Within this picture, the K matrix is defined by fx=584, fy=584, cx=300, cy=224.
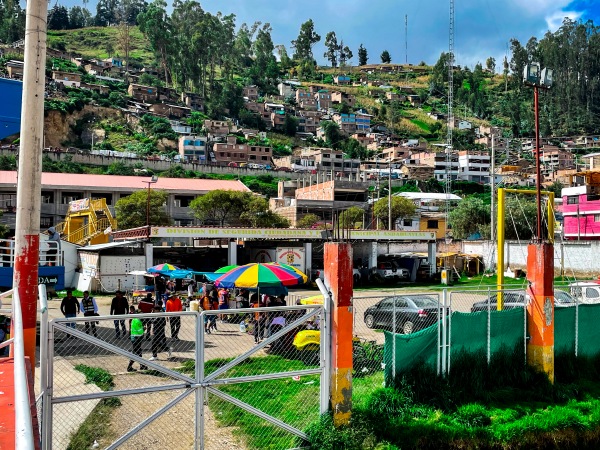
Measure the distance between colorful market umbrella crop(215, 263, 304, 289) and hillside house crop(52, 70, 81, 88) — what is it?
113 metres

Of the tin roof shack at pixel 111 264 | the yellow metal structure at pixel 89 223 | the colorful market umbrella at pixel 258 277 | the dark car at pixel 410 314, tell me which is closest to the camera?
the colorful market umbrella at pixel 258 277

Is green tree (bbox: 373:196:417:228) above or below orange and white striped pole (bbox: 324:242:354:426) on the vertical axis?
above

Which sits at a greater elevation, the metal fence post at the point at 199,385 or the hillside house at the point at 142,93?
the hillside house at the point at 142,93

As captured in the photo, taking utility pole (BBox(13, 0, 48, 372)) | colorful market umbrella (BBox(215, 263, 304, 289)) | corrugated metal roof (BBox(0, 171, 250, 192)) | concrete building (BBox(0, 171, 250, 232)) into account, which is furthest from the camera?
corrugated metal roof (BBox(0, 171, 250, 192))

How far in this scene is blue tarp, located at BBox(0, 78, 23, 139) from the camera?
32.2ft

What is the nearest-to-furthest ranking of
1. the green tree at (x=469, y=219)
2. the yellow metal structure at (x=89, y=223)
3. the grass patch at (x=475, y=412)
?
the grass patch at (x=475, y=412), the yellow metal structure at (x=89, y=223), the green tree at (x=469, y=219)

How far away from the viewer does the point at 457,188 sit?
4542 inches

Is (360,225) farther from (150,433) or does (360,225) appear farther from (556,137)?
(556,137)

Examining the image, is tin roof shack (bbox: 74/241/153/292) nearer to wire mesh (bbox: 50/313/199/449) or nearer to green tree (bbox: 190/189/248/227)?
wire mesh (bbox: 50/313/199/449)

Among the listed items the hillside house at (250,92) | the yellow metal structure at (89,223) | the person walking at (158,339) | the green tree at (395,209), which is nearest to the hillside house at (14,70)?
the hillside house at (250,92)

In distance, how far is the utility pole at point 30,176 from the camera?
23.6 feet

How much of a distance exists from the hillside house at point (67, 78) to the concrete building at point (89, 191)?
6085cm

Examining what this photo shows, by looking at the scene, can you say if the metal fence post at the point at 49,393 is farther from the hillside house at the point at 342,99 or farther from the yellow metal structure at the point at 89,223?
the hillside house at the point at 342,99

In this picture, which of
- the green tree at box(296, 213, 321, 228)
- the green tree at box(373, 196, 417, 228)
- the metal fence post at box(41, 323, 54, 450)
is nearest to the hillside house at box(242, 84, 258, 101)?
the green tree at box(373, 196, 417, 228)
